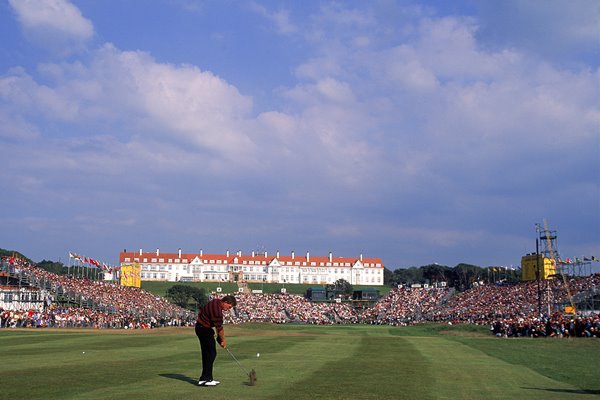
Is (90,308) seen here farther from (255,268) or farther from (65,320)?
(255,268)

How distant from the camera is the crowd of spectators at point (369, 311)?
154ft

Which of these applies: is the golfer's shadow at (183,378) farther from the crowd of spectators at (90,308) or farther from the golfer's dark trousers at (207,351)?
the crowd of spectators at (90,308)

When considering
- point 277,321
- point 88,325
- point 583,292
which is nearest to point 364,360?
point 88,325

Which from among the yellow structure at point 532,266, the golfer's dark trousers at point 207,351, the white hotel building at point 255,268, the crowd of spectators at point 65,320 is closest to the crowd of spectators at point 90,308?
the crowd of spectators at point 65,320

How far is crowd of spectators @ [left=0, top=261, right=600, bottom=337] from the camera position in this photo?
46969mm

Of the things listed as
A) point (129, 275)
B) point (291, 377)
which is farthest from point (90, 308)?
point (291, 377)

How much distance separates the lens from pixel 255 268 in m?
189

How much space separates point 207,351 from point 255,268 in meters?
178

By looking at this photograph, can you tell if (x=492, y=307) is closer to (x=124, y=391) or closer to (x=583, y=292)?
(x=583, y=292)

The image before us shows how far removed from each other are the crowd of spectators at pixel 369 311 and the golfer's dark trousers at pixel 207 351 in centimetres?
3442

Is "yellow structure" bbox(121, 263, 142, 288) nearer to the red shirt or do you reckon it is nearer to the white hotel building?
the white hotel building

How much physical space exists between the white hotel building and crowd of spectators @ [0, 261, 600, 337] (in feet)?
278

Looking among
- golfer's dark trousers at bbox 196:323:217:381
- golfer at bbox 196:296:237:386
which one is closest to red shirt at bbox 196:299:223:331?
golfer at bbox 196:296:237:386

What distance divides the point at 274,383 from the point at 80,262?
3017 inches
